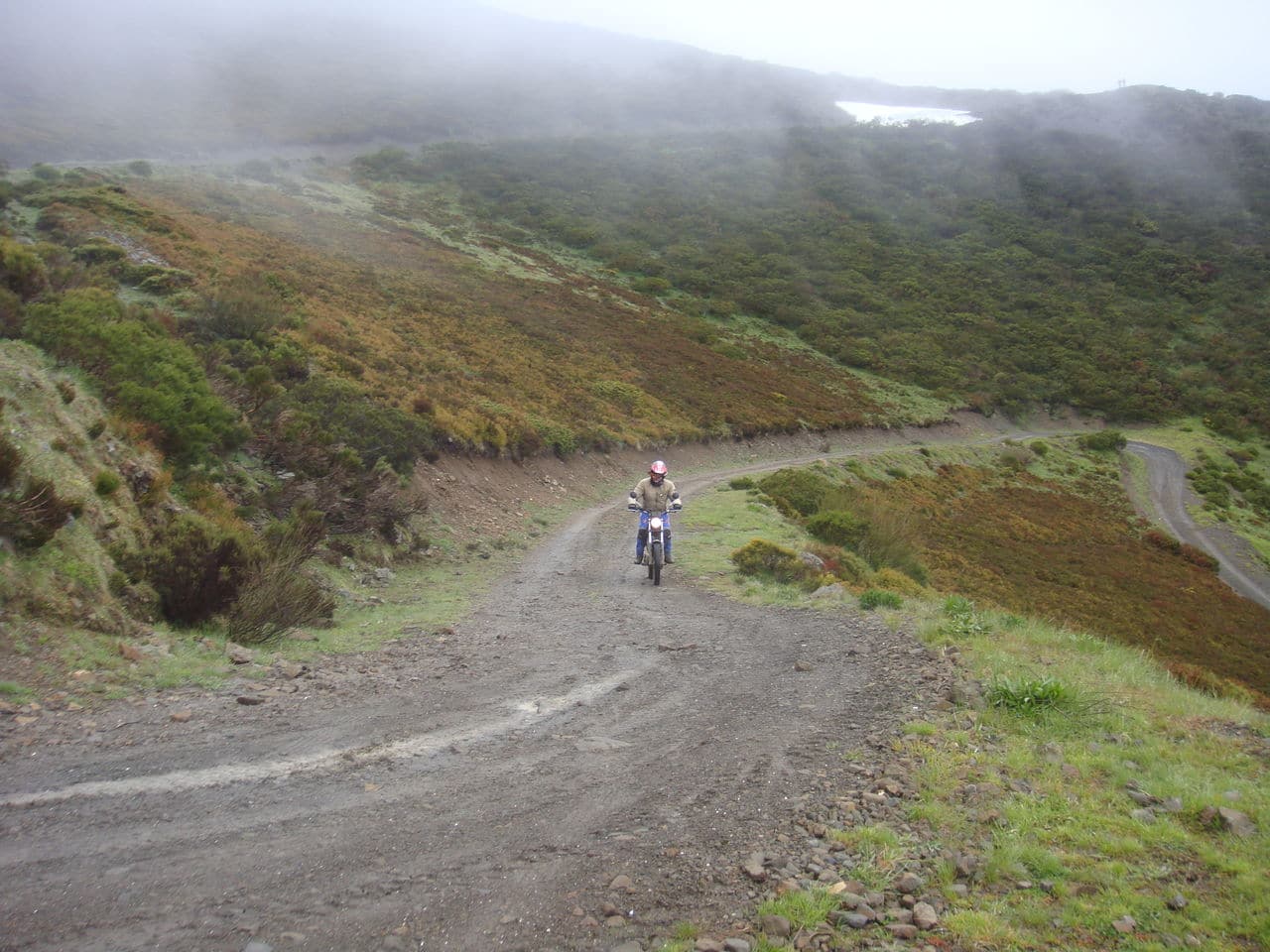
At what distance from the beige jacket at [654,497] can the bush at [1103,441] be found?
4457 cm

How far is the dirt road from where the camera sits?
31.1 metres

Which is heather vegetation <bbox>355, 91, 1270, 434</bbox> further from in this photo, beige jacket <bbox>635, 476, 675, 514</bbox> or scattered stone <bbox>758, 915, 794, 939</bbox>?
scattered stone <bbox>758, 915, 794, 939</bbox>

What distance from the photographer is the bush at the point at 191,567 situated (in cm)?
726

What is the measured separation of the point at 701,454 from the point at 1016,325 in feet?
151

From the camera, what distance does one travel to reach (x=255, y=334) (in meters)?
16.6

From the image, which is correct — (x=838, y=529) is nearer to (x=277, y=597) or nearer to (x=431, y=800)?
(x=277, y=597)

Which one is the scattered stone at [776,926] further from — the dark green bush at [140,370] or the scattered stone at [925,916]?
the dark green bush at [140,370]

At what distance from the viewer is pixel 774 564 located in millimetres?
12391

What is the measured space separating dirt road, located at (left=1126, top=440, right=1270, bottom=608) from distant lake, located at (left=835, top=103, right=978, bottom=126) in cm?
8786

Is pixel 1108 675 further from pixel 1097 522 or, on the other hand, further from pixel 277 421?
pixel 1097 522

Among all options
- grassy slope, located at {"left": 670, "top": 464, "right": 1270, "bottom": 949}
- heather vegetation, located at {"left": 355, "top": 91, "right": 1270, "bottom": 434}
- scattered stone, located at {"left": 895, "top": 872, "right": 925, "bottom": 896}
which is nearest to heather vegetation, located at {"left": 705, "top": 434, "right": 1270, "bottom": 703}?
grassy slope, located at {"left": 670, "top": 464, "right": 1270, "bottom": 949}

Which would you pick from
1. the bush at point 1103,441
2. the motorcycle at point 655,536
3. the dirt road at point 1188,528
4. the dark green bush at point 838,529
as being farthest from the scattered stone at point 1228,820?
the bush at point 1103,441

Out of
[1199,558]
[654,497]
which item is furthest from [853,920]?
[1199,558]

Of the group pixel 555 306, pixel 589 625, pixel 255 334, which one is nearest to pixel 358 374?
pixel 255 334
